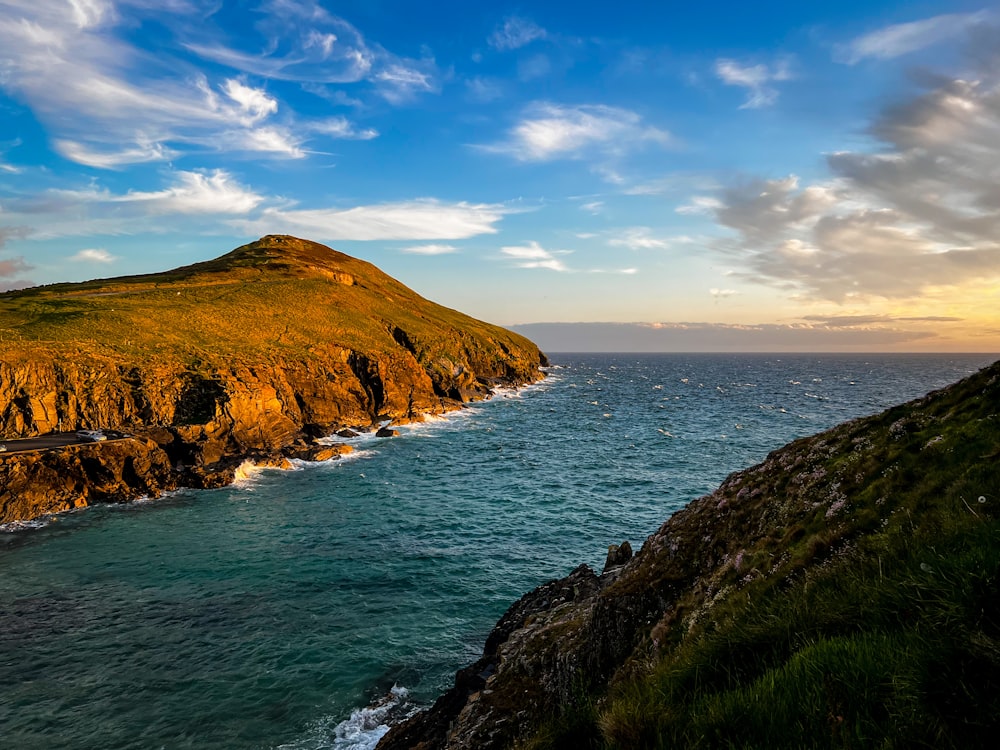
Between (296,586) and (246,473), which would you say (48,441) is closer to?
(246,473)

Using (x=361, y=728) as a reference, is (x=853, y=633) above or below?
above

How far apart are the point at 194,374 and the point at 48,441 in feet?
60.0

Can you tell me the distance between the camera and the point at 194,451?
5572 cm

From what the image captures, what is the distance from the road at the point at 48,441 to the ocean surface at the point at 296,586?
29.9ft

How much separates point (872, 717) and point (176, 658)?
93.2ft

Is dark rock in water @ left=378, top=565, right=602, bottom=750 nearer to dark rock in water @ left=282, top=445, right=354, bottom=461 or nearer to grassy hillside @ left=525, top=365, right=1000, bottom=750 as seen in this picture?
grassy hillside @ left=525, top=365, right=1000, bottom=750

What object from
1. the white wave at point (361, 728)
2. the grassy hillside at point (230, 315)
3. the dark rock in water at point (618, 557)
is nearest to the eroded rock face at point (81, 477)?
the grassy hillside at point (230, 315)

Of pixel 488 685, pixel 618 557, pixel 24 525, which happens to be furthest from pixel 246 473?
pixel 488 685

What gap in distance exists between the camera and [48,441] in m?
48.2

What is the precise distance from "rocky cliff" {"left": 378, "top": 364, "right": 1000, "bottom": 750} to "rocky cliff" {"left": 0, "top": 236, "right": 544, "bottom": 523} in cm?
4586

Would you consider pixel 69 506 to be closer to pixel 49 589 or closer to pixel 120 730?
pixel 49 589

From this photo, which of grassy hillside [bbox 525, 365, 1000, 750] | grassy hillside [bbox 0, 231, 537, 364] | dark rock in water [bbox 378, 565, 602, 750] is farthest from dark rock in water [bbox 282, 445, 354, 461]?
grassy hillside [bbox 525, 365, 1000, 750]

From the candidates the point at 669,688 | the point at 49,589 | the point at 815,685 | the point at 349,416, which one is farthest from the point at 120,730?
the point at 349,416

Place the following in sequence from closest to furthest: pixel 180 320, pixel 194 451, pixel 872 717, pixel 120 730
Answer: pixel 872 717 → pixel 120 730 → pixel 194 451 → pixel 180 320
